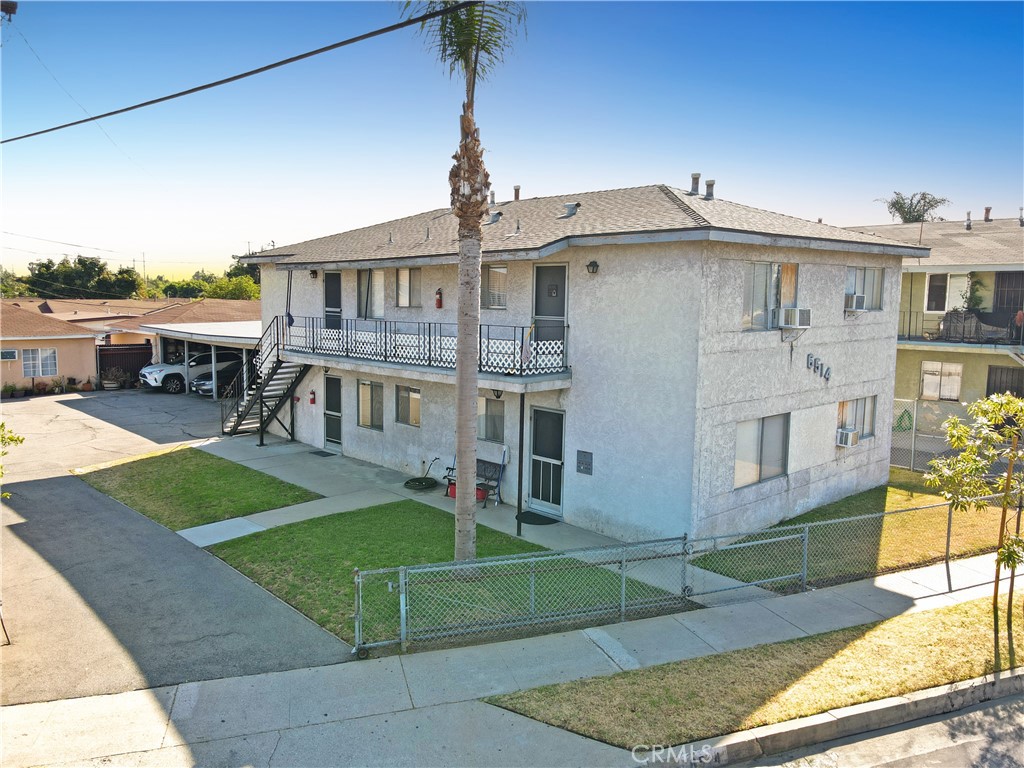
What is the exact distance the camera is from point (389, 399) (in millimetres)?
18344

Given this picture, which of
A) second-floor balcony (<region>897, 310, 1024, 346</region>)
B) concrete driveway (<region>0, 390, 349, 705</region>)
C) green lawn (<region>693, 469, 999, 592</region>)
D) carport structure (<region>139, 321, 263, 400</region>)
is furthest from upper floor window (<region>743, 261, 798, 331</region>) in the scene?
carport structure (<region>139, 321, 263, 400</region>)

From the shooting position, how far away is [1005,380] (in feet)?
71.8

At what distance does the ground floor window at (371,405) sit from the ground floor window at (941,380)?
17472mm

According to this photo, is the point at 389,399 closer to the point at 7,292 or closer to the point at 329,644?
the point at 329,644

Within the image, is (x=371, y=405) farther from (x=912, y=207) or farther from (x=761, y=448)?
(x=912, y=207)

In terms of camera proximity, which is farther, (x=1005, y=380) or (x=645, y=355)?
(x=1005, y=380)

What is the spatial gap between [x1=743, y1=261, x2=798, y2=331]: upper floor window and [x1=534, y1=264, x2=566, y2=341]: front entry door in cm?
349

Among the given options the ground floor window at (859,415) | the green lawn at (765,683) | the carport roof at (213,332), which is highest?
the carport roof at (213,332)

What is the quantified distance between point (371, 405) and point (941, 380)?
1806 cm

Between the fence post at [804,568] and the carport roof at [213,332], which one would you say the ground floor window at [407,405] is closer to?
the carport roof at [213,332]

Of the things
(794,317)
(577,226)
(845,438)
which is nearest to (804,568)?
(794,317)

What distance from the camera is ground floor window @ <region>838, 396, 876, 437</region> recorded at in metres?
16.4

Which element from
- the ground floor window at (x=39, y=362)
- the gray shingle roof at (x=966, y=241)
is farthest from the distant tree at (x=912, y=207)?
the ground floor window at (x=39, y=362)

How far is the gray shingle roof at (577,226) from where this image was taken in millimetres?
13055
